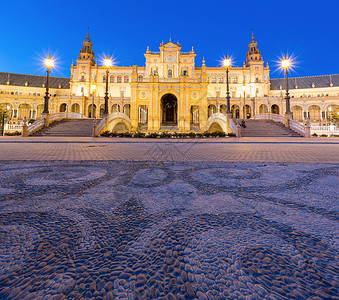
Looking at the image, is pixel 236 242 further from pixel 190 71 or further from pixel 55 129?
pixel 190 71

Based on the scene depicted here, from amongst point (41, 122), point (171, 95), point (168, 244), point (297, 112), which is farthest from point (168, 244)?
point (297, 112)

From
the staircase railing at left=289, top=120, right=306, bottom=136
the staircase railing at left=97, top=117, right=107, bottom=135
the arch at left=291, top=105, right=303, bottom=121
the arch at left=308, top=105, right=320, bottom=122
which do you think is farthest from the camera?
the arch at left=291, top=105, right=303, bottom=121

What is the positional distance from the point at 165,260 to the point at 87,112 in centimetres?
5371

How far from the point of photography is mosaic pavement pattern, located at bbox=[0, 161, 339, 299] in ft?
2.59

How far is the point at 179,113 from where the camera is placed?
31219 millimetres

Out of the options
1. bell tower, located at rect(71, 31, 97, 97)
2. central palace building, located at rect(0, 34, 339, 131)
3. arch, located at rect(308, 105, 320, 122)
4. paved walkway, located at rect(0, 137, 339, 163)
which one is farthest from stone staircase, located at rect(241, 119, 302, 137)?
bell tower, located at rect(71, 31, 97, 97)

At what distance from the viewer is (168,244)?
1.12m

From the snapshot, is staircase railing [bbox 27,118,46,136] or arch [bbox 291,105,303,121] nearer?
staircase railing [bbox 27,118,46,136]

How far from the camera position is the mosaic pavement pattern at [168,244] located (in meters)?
0.79

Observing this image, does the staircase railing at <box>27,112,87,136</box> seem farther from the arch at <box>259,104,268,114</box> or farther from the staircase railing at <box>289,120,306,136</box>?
the arch at <box>259,104,268,114</box>

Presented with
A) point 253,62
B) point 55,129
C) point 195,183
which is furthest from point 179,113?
point 253,62

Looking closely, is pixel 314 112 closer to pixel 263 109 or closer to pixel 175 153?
pixel 263 109

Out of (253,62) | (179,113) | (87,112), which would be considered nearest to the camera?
(179,113)

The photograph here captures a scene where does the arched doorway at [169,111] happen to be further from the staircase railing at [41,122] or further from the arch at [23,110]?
the arch at [23,110]
